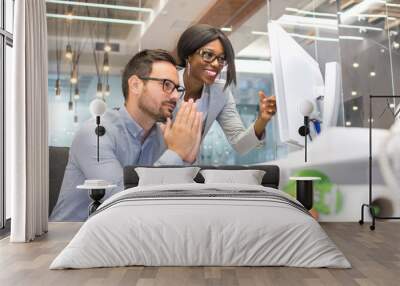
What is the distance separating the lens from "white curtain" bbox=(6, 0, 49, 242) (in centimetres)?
488

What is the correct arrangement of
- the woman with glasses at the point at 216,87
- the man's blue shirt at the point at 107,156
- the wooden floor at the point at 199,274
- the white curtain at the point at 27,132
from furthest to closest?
the woman with glasses at the point at 216,87 → the man's blue shirt at the point at 107,156 → the white curtain at the point at 27,132 → the wooden floor at the point at 199,274

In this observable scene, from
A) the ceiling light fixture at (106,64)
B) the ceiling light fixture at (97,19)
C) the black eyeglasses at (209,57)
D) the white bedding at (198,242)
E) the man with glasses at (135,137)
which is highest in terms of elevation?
the ceiling light fixture at (97,19)

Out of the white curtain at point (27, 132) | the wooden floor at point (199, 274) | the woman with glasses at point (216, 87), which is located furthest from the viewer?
the woman with glasses at point (216, 87)

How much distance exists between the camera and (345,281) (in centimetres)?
326

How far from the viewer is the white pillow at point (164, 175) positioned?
18.4 feet

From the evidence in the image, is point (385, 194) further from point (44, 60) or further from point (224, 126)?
point (44, 60)

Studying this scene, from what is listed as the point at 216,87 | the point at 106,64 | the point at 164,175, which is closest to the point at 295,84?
the point at 216,87

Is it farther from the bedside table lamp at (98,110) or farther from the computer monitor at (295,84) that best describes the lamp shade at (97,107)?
the computer monitor at (295,84)

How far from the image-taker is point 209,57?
626 cm

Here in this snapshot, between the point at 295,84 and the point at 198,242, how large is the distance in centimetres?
341

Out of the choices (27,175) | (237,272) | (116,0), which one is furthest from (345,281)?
(116,0)

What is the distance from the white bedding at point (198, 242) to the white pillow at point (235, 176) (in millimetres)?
1921

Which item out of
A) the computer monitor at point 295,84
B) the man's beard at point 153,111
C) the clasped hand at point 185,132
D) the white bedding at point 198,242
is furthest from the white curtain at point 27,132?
the computer monitor at point 295,84

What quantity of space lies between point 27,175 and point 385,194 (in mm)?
4431
